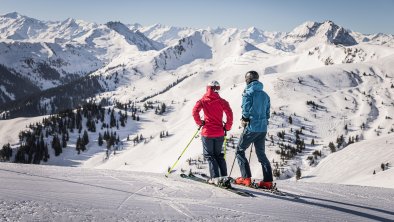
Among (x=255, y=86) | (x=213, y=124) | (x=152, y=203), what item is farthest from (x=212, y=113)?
(x=152, y=203)

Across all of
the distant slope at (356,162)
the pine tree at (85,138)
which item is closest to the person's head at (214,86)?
the distant slope at (356,162)

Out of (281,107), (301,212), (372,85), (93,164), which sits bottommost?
(93,164)

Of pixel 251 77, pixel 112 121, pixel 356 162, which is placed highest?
pixel 112 121

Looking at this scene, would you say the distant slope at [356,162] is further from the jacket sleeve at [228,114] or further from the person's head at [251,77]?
the person's head at [251,77]

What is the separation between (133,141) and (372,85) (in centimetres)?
9756

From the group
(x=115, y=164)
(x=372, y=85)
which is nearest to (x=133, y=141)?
(x=115, y=164)

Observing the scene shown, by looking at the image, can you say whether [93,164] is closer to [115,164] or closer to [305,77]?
[115,164]

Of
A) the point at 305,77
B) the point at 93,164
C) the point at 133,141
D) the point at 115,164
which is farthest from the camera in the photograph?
the point at 305,77

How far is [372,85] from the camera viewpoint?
154 metres

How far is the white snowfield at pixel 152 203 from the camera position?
7.55 meters

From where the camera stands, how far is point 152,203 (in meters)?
9.06

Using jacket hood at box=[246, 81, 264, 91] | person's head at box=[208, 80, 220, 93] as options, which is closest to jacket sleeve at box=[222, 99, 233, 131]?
person's head at box=[208, 80, 220, 93]

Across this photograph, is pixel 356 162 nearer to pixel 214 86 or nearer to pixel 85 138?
pixel 214 86

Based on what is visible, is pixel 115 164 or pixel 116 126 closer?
pixel 115 164
